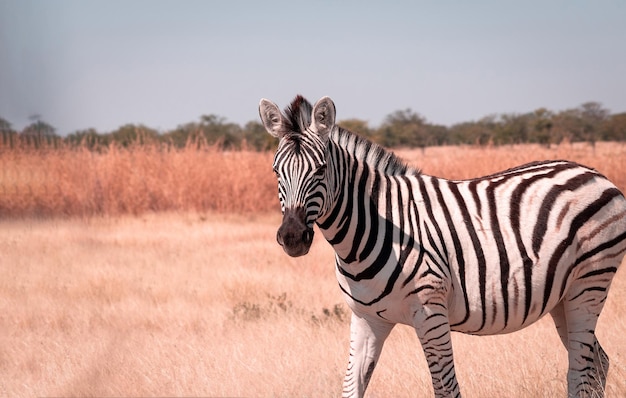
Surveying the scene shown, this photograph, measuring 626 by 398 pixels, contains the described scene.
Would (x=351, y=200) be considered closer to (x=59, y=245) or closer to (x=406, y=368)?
(x=406, y=368)

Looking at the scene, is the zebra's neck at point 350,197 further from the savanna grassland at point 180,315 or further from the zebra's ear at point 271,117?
the savanna grassland at point 180,315

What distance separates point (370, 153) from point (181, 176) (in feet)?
45.6

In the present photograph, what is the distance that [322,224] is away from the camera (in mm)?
3889

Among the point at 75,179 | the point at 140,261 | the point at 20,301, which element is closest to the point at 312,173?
the point at 20,301

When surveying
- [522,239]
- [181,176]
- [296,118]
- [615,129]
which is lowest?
[181,176]

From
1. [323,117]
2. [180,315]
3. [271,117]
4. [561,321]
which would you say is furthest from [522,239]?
[180,315]

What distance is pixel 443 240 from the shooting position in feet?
13.0

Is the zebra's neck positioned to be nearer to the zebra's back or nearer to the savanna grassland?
the zebra's back

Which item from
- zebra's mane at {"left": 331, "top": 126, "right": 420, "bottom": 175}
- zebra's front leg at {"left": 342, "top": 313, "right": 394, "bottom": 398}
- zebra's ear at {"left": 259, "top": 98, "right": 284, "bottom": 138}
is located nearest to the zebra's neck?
zebra's mane at {"left": 331, "top": 126, "right": 420, "bottom": 175}

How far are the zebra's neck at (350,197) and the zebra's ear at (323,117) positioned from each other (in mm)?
111

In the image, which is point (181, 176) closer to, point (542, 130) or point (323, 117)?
point (323, 117)

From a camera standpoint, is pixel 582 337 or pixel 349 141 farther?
pixel 582 337

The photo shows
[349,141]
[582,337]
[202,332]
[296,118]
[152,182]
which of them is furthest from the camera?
[152,182]

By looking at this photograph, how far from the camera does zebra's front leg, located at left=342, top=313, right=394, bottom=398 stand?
159 inches
